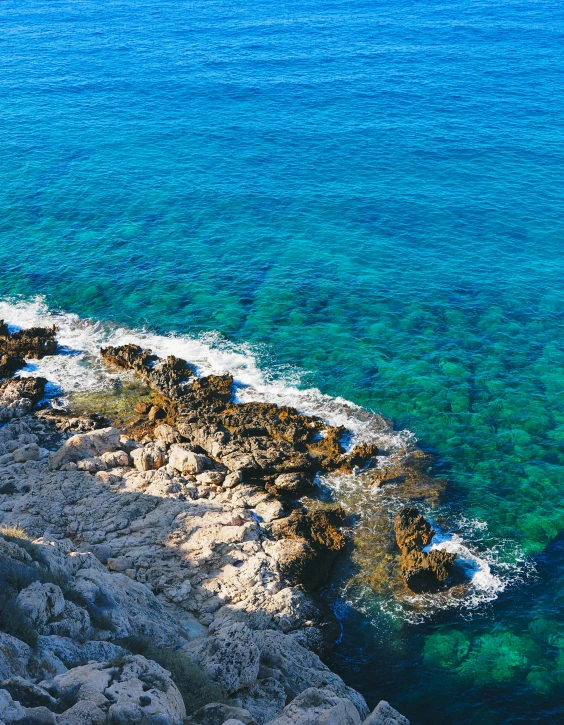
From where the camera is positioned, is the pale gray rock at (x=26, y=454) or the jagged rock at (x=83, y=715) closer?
the jagged rock at (x=83, y=715)

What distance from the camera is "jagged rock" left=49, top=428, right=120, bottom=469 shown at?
42031 millimetres

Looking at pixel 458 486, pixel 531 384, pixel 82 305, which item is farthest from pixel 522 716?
pixel 82 305

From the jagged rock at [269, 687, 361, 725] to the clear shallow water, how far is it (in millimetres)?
6909

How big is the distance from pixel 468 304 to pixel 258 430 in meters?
22.7

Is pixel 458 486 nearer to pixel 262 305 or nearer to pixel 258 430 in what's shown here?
pixel 258 430

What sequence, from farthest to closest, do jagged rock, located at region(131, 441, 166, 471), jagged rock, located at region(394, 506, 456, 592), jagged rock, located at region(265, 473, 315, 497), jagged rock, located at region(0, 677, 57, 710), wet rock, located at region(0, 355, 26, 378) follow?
1. wet rock, located at region(0, 355, 26, 378)
2. jagged rock, located at region(131, 441, 166, 471)
3. jagged rock, located at region(265, 473, 315, 497)
4. jagged rock, located at region(394, 506, 456, 592)
5. jagged rock, located at region(0, 677, 57, 710)

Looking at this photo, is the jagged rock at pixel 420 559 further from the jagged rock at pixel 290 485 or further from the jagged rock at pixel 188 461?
the jagged rock at pixel 188 461

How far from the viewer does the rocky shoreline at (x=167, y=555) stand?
23156 millimetres

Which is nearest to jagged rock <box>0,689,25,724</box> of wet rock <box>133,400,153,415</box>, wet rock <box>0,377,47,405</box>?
wet rock <box>133,400,153,415</box>

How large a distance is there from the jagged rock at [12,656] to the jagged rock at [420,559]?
19525mm

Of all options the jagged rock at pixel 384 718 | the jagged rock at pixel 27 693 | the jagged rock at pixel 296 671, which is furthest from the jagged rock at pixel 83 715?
the jagged rock at pixel 384 718

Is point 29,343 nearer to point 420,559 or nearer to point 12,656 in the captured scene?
point 420,559

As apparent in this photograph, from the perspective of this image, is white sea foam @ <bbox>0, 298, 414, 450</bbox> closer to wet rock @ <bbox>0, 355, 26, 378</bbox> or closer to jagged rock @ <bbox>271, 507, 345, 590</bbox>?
wet rock @ <bbox>0, 355, 26, 378</bbox>

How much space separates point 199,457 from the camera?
4253 cm
